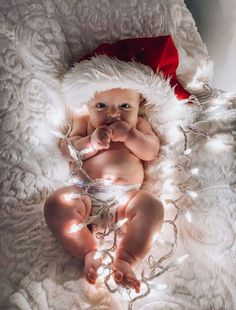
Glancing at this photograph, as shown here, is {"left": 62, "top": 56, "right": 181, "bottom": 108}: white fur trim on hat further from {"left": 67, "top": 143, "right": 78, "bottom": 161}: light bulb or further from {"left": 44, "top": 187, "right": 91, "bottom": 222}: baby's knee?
{"left": 44, "top": 187, "right": 91, "bottom": 222}: baby's knee

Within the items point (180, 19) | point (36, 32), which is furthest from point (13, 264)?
point (180, 19)

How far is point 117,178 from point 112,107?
172 mm

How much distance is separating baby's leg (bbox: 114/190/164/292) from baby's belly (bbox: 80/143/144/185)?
8 centimetres

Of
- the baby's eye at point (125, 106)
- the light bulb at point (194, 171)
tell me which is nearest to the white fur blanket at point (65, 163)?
the light bulb at point (194, 171)

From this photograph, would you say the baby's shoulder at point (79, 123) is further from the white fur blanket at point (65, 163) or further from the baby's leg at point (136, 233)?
the baby's leg at point (136, 233)

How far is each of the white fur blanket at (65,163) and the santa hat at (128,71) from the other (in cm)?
7

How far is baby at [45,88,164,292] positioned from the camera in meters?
1.00

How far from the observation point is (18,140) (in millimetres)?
1166

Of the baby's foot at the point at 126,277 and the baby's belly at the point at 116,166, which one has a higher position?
the baby's belly at the point at 116,166

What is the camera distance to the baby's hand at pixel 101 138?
1.15m

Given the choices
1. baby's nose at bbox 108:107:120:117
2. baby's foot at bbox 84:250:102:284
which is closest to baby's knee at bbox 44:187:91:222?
baby's foot at bbox 84:250:102:284

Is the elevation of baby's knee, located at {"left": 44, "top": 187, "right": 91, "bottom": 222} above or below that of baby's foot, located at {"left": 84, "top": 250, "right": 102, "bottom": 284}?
above

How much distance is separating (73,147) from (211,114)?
35 centimetres

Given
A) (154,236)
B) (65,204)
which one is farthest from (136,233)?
(65,204)
